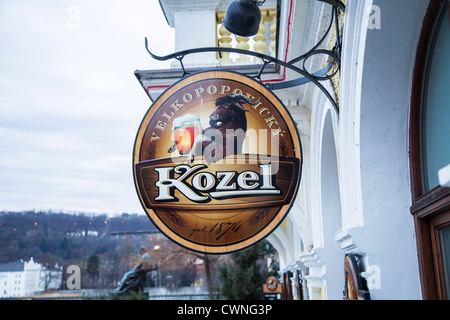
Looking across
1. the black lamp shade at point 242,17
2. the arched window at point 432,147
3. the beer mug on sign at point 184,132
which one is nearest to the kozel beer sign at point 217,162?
the beer mug on sign at point 184,132

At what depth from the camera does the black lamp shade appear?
3.55 meters

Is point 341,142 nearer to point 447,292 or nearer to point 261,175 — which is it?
point 261,175

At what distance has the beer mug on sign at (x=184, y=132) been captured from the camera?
3.39 m

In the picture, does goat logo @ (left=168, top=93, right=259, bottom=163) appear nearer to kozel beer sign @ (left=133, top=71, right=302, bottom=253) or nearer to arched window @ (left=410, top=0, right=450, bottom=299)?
kozel beer sign @ (left=133, top=71, right=302, bottom=253)

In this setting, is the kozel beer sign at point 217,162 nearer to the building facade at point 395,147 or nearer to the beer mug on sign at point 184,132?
the beer mug on sign at point 184,132

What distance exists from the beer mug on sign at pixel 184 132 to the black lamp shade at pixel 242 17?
2.67 feet

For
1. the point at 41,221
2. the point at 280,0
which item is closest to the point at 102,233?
the point at 41,221

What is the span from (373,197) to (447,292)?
2.29ft

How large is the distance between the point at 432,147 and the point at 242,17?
1.71m

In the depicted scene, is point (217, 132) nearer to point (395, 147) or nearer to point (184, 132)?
point (184, 132)

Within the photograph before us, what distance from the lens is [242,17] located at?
11.7 feet

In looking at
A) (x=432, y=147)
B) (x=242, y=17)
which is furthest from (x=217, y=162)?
(x=432, y=147)

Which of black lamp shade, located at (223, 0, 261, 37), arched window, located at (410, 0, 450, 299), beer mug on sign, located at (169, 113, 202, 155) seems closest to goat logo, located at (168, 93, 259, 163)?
beer mug on sign, located at (169, 113, 202, 155)

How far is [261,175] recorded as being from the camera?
10.8ft
